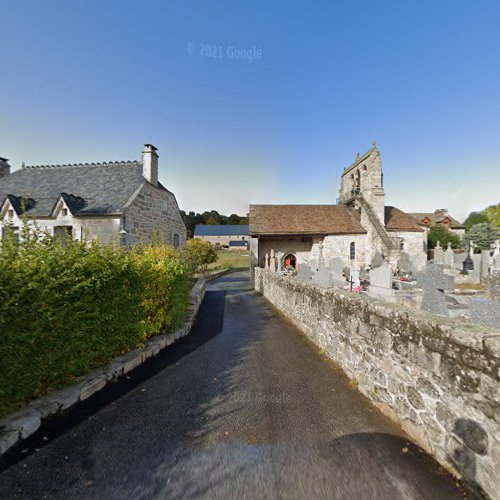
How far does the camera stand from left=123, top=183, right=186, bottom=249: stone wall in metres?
13.8

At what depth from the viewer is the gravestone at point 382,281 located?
8109mm

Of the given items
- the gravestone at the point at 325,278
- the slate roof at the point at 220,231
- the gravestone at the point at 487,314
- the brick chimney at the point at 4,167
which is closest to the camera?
the gravestone at the point at 487,314

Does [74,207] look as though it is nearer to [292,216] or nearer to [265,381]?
[265,381]

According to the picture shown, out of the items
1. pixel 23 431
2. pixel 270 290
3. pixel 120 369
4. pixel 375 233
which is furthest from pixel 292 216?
pixel 23 431

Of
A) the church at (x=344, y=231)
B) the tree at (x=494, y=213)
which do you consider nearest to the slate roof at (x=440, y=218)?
the church at (x=344, y=231)

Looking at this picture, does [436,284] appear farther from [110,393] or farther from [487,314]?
[110,393]

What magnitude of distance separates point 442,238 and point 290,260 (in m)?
28.2

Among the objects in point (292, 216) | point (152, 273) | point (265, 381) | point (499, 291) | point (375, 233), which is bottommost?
point (265, 381)

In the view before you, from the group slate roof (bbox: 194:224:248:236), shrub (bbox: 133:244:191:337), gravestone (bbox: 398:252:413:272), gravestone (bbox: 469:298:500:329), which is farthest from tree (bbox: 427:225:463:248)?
slate roof (bbox: 194:224:248:236)

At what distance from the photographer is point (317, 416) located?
3268 millimetres

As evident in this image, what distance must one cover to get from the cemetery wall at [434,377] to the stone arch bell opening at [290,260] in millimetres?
16532

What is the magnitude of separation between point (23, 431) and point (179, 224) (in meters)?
17.0

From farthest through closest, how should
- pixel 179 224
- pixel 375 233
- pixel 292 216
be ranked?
1. pixel 292 216
2. pixel 375 233
3. pixel 179 224

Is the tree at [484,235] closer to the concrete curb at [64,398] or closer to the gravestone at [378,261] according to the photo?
the gravestone at [378,261]
